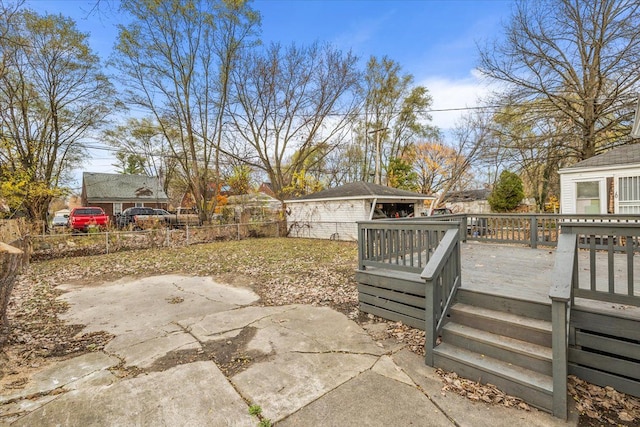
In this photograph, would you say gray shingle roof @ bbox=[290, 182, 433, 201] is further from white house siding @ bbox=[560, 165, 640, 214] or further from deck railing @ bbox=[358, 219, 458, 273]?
deck railing @ bbox=[358, 219, 458, 273]

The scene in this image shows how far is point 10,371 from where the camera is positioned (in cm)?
289

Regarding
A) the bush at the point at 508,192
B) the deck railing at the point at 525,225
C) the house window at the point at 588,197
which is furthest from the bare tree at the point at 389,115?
the deck railing at the point at 525,225

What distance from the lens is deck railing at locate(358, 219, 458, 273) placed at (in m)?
3.90

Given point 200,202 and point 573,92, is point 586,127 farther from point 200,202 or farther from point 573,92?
point 200,202

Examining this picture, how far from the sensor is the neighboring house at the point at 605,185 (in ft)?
25.8

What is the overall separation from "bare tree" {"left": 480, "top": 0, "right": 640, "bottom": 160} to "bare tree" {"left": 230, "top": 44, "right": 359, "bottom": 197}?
8.91 m

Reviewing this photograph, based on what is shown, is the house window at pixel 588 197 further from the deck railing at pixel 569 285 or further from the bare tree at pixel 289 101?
the bare tree at pixel 289 101

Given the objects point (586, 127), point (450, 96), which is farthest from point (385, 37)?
point (586, 127)

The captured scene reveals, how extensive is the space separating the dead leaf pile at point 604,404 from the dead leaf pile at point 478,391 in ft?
1.53

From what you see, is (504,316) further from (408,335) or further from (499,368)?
(408,335)

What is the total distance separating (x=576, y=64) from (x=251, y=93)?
15.9 m

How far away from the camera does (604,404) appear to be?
7.88 ft

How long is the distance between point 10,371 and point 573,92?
1731 cm

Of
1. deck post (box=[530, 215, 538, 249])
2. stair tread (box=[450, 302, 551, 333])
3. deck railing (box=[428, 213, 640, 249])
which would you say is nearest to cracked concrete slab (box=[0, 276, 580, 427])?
stair tread (box=[450, 302, 551, 333])
